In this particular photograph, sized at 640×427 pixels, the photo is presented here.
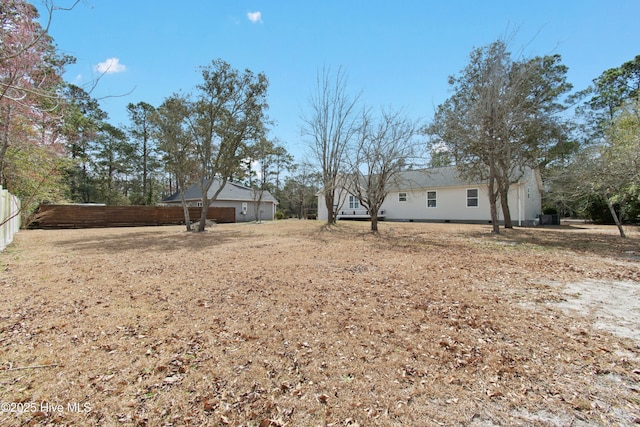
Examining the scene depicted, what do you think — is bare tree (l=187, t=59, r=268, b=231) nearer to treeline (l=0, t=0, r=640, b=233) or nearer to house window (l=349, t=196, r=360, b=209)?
treeline (l=0, t=0, r=640, b=233)

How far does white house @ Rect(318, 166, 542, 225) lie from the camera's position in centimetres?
1938

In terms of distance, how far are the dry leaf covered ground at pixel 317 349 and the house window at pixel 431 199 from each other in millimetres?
17256

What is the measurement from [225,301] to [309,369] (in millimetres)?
2137

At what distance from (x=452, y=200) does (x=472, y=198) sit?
4.59ft

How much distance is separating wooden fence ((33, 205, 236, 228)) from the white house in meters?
13.3

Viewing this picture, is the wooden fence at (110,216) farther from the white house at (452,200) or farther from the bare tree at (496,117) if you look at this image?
the bare tree at (496,117)

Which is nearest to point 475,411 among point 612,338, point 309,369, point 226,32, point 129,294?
point 309,369

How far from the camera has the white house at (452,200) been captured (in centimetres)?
1938

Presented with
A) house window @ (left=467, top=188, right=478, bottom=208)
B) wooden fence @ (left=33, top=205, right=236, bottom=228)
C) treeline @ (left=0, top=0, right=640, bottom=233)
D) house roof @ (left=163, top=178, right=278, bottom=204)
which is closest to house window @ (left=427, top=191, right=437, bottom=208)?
house window @ (left=467, top=188, right=478, bottom=208)

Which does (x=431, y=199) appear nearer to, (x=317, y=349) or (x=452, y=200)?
(x=452, y=200)

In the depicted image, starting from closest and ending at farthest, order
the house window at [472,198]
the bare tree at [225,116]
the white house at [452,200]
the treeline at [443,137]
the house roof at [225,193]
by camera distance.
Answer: the treeline at [443,137] < the bare tree at [225,116] < the white house at [452,200] < the house window at [472,198] < the house roof at [225,193]

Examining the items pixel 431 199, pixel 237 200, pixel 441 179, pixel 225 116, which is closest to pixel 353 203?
pixel 431 199

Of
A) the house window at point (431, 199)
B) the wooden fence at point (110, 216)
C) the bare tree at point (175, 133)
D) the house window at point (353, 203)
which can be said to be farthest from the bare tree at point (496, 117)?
the wooden fence at point (110, 216)

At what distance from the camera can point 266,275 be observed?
5.58 metres
